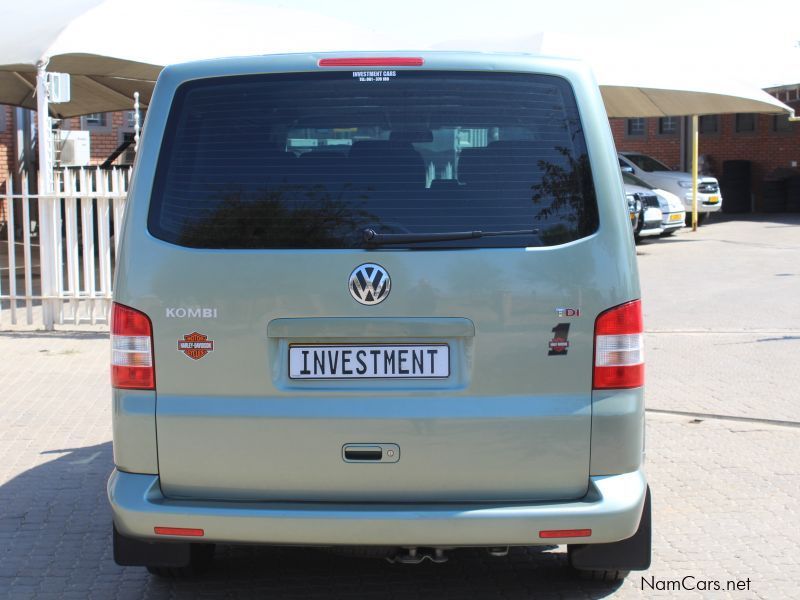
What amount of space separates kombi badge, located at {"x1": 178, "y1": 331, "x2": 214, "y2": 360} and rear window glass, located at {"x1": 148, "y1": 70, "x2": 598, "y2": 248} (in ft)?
1.00

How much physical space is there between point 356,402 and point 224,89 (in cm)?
114

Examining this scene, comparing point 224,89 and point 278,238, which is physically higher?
point 224,89

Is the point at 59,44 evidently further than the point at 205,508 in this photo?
Yes

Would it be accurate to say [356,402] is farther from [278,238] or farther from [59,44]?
[59,44]

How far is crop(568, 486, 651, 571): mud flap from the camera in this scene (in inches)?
158

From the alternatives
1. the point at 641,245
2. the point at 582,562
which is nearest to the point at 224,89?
the point at 582,562

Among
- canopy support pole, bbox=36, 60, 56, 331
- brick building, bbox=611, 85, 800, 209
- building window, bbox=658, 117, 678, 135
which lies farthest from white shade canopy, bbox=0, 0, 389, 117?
building window, bbox=658, 117, 678, 135

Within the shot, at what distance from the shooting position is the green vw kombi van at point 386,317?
3604 millimetres

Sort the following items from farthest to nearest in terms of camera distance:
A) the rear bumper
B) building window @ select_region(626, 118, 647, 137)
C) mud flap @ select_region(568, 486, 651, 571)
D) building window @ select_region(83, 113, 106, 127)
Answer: building window @ select_region(626, 118, 647, 137)
building window @ select_region(83, 113, 106, 127)
mud flap @ select_region(568, 486, 651, 571)
the rear bumper

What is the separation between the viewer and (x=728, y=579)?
4.49 m

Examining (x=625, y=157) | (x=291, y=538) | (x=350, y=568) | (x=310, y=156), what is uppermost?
(x=625, y=157)

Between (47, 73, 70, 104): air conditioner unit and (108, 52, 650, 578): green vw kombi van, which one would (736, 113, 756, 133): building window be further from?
(108, 52, 650, 578): green vw kombi van

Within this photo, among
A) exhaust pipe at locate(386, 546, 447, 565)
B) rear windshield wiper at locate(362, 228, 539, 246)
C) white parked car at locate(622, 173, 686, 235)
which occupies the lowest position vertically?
exhaust pipe at locate(386, 546, 447, 565)

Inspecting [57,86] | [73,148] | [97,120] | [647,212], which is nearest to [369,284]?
[57,86]
